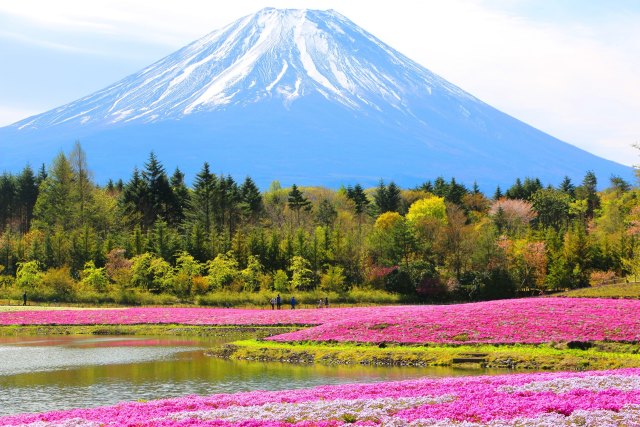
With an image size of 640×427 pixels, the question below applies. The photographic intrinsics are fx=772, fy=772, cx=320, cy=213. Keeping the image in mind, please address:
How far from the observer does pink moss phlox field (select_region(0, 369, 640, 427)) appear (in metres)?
19.0

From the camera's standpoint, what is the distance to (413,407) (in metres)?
21.1

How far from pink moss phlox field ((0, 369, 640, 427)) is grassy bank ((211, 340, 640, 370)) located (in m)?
8.71

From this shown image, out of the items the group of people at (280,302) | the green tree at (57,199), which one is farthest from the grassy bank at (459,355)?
the green tree at (57,199)

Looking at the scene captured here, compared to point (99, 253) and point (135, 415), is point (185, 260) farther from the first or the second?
point (135, 415)

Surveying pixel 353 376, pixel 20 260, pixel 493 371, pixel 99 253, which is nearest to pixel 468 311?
pixel 493 371

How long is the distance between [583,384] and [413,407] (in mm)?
5667

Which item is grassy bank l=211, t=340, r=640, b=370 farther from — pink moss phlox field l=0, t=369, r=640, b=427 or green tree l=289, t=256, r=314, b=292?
green tree l=289, t=256, r=314, b=292

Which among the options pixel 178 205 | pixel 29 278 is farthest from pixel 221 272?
pixel 178 205

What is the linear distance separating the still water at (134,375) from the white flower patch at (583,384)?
29.9 feet

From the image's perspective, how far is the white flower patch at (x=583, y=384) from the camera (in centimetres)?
2225

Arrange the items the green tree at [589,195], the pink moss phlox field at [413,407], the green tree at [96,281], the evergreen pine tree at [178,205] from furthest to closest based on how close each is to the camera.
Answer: the green tree at [589,195] < the evergreen pine tree at [178,205] < the green tree at [96,281] < the pink moss phlox field at [413,407]

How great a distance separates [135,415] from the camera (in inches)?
846

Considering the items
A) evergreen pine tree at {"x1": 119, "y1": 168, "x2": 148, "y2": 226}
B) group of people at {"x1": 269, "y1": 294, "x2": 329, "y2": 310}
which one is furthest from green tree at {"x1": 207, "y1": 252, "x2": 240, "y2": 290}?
evergreen pine tree at {"x1": 119, "y1": 168, "x2": 148, "y2": 226}

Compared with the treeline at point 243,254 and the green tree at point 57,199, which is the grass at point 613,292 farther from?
the green tree at point 57,199
